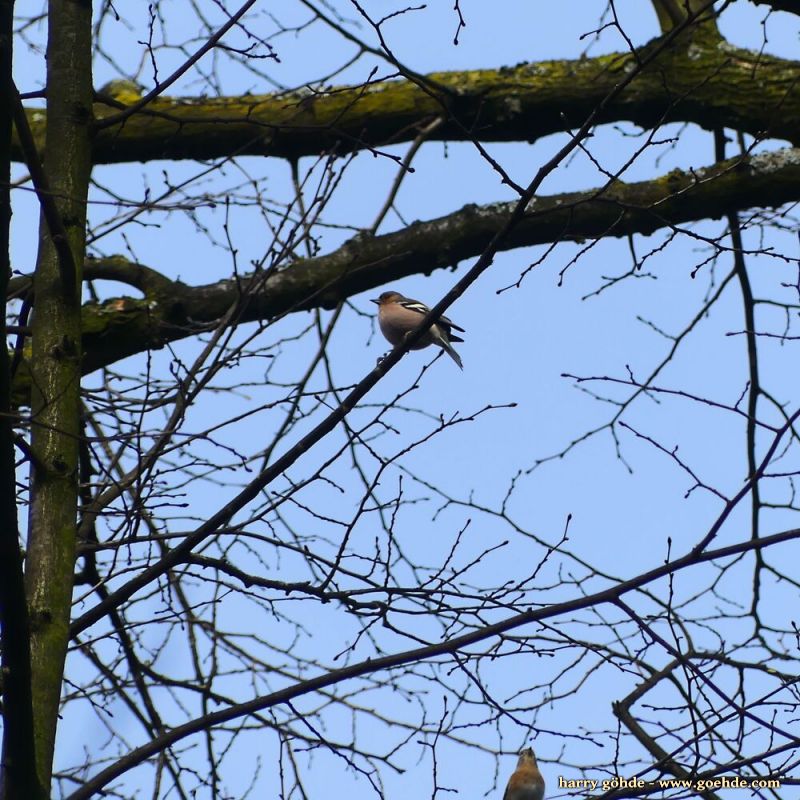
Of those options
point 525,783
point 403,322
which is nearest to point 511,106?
point 403,322

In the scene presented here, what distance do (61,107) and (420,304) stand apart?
3369mm

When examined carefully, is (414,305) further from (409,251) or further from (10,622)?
(10,622)

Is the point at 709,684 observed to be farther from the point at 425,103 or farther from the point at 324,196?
the point at 425,103

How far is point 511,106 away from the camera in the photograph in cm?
593

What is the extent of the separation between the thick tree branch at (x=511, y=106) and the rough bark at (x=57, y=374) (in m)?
1.78

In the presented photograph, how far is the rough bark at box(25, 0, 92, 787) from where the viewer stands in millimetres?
3189

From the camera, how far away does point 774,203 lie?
19.2 feet

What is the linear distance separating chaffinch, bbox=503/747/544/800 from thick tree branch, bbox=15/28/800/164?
10.0 ft

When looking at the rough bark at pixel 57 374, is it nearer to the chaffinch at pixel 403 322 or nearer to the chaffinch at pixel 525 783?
the chaffinch at pixel 525 783

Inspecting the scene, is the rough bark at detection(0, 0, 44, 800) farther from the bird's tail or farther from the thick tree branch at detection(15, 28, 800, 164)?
the bird's tail

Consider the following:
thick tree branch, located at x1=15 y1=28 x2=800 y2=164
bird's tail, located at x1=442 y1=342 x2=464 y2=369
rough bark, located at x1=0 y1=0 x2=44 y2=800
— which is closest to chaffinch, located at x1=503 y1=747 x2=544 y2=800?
rough bark, located at x1=0 y1=0 x2=44 y2=800

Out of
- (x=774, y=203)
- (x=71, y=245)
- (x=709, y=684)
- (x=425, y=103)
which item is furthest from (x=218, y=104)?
(x=709, y=684)

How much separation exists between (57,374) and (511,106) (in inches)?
127

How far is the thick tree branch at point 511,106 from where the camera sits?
581 cm
